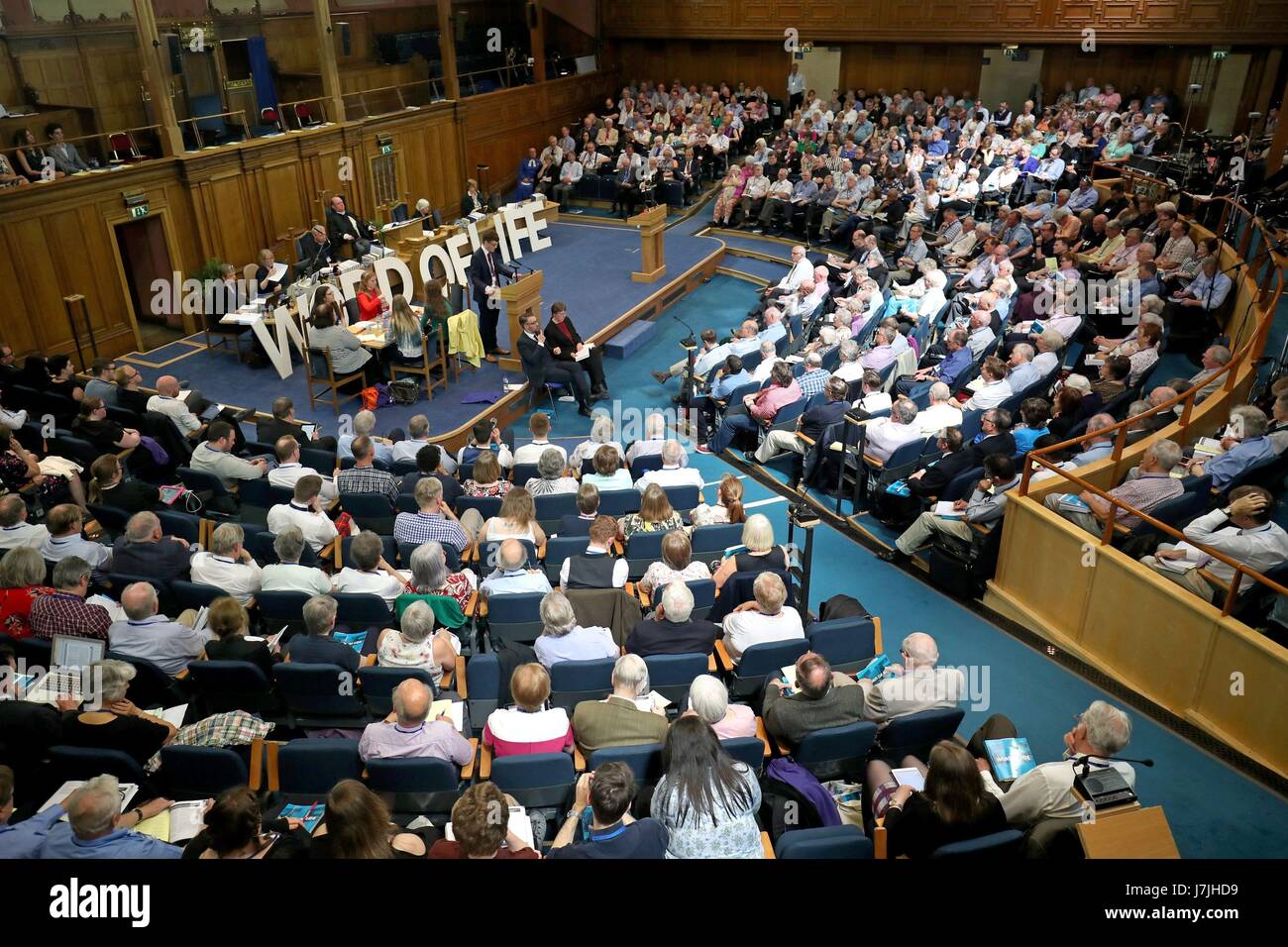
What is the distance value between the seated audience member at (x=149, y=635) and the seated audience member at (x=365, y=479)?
6.13 ft

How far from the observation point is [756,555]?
5.16m

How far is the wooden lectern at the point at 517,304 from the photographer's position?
9461mm

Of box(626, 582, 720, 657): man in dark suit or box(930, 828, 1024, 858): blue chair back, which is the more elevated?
box(930, 828, 1024, 858): blue chair back

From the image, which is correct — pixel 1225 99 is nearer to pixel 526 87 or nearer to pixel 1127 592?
pixel 526 87

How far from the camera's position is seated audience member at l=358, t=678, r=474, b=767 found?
365cm

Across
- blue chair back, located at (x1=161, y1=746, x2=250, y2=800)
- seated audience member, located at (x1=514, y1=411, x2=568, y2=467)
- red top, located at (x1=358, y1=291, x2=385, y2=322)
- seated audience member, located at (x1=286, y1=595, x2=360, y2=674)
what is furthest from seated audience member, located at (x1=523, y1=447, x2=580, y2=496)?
red top, located at (x1=358, y1=291, x2=385, y2=322)

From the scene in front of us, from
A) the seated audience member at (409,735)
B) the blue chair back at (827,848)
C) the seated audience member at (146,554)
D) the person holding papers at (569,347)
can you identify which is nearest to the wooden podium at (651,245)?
the person holding papers at (569,347)

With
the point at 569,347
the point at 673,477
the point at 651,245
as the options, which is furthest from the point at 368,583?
the point at 651,245

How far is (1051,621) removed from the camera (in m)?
5.68

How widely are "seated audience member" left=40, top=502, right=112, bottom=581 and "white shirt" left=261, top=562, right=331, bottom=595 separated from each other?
1.02 metres

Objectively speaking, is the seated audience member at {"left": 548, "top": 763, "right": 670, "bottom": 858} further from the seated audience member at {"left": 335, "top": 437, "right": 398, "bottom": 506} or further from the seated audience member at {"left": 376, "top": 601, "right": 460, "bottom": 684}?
the seated audience member at {"left": 335, "top": 437, "right": 398, "bottom": 506}

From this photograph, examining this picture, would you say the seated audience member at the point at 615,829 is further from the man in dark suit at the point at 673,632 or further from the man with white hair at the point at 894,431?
the man with white hair at the point at 894,431
